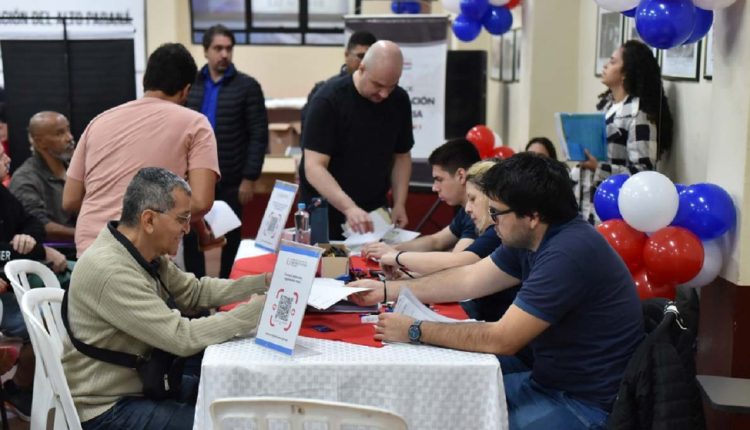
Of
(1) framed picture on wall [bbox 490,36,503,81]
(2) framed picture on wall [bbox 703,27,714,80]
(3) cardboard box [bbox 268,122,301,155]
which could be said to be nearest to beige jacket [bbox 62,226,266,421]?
(2) framed picture on wall [bbox 703,27,714,80]

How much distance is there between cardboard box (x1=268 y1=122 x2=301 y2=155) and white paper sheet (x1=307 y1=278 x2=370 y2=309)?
568cm

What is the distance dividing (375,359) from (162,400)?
0.61m

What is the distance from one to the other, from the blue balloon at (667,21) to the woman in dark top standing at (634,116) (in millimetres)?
1082

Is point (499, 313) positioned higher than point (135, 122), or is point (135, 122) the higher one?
point (135, 122)

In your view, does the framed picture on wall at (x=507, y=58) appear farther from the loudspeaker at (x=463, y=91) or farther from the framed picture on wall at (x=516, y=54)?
the loudspeaker at (x=463, y=91)

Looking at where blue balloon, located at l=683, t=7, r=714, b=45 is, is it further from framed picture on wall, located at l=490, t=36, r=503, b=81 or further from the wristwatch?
framed picture on wall, located at l=490, t=36, r=503, b=81

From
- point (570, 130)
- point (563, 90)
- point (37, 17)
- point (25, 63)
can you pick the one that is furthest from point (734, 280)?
point (37, 17)

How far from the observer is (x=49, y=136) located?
193 inches

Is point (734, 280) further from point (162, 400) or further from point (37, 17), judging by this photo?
point (37, 17)

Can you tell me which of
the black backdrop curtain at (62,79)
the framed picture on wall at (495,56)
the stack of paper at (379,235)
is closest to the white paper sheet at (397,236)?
the stack of paper at (379,235)

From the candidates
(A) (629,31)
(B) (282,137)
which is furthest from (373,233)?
(B) (282,137)

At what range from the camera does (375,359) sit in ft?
7.80

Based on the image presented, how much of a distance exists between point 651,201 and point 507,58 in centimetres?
537

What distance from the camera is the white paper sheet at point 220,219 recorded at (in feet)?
12.9
